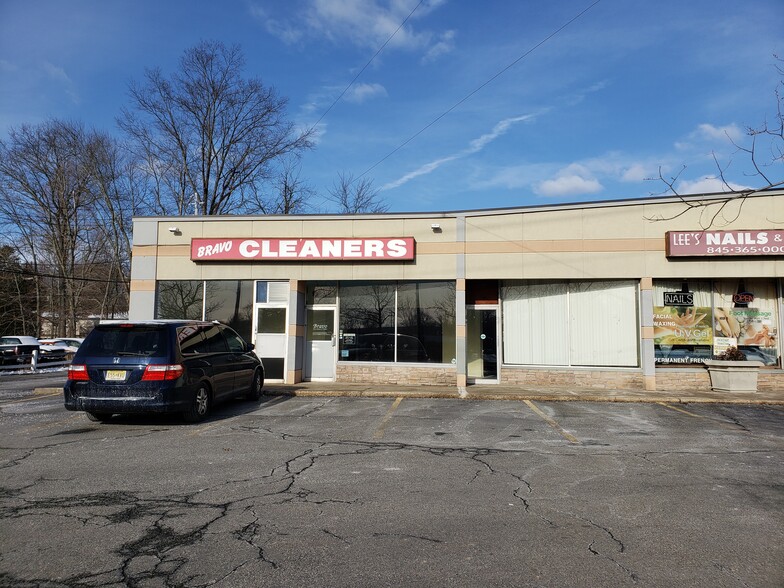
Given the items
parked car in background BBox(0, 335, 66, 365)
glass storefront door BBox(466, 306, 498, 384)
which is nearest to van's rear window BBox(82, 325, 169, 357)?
glass storefront door BBox(466, 306, 498, 384)

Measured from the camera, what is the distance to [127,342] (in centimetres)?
873

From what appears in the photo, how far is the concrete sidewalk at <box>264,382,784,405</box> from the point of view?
1252 cm

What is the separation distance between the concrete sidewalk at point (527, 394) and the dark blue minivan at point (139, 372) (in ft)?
14.1

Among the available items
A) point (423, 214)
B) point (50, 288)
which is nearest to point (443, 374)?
point (423, 214)

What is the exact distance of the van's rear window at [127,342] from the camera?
859cm

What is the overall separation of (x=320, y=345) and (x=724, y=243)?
11.1m

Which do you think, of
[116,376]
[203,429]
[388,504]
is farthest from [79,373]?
[388,504]

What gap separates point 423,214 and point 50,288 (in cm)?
3753

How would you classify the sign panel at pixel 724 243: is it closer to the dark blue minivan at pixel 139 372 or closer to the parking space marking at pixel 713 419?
the parking space marking at pixel 713 419

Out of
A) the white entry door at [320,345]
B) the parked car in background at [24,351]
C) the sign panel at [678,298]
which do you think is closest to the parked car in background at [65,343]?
the parked car in background at [24,351]

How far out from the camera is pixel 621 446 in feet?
25.3

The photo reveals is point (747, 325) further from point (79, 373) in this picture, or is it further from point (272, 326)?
point (79, 373)

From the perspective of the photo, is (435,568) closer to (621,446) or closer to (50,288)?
(621,446)

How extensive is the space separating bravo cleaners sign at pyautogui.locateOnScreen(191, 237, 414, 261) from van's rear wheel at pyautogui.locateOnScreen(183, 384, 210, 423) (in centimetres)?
609
